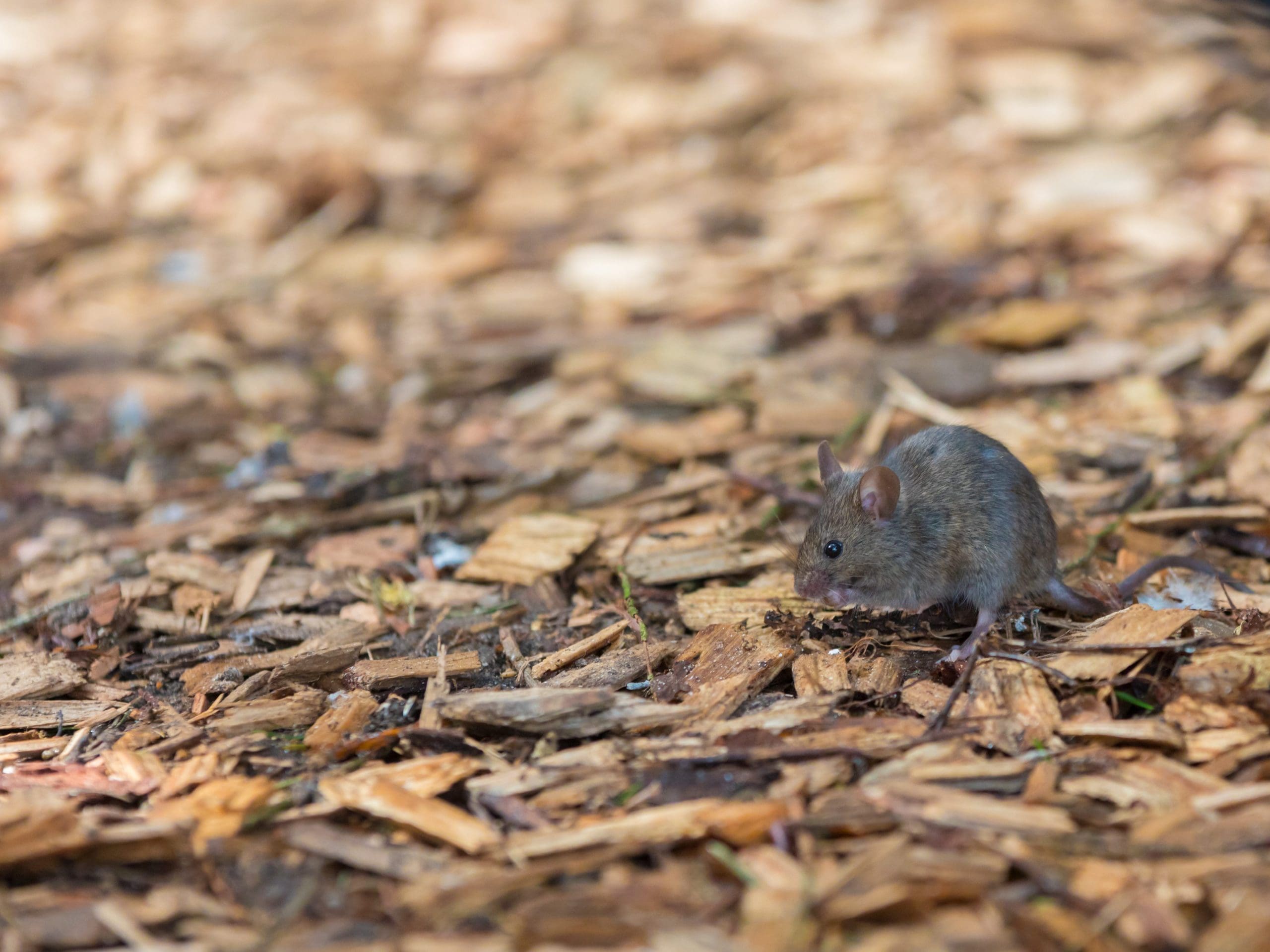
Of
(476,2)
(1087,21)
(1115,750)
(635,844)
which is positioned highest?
(476,2)

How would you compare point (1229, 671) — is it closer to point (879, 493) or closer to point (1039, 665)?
point (1039, 665)

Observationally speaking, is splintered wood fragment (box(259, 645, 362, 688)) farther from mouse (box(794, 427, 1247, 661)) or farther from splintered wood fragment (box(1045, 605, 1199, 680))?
splintered wood fragment (box(1045, 605, 1199, 680))

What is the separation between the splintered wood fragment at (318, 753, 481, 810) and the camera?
3.24m

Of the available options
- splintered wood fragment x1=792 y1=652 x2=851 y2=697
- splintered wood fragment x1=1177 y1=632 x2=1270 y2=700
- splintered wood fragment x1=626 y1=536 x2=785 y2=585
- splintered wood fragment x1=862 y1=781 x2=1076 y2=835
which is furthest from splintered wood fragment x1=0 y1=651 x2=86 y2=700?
splintered wood fragment x1=1177 y1=632 x2=1270 y2=700

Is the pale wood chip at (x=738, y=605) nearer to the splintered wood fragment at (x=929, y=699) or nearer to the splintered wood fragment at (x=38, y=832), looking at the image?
the splintered wood fragment at (x=929, y=699)

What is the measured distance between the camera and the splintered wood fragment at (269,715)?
371 centimetres

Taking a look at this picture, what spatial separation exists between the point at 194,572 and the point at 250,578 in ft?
0.75

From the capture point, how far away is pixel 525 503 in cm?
552

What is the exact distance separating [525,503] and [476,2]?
7.57 m

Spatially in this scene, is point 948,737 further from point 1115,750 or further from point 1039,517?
point 1039,517

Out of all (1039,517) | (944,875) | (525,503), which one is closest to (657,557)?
(525,503)

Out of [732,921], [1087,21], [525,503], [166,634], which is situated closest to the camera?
[732,921]

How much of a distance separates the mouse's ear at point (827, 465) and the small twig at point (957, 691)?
2.99ft

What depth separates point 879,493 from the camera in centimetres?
414
